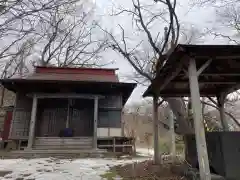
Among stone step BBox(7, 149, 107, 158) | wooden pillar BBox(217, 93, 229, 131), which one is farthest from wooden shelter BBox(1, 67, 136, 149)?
wooden pillar BBox(217, 93, 229, 131)

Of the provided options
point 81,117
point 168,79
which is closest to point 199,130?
point 168,79

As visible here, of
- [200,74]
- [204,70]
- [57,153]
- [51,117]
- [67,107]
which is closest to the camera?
[200,74]

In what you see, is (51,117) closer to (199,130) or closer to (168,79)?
(168,79)

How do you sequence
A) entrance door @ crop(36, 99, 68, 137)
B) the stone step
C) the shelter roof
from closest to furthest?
1. the shelter roof
2. the stone step
3. entrance door @ crop(36, 99, 68, 137)

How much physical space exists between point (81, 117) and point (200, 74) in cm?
871

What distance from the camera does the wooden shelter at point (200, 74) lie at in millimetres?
3286

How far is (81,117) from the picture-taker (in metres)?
11.7

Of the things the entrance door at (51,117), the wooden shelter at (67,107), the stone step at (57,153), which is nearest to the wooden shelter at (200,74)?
the stone step at (57,153)

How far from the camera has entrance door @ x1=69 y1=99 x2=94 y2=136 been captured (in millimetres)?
11508

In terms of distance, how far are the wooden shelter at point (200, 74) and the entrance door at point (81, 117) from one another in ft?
21.1

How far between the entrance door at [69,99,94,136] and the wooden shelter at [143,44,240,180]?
644 centimetres

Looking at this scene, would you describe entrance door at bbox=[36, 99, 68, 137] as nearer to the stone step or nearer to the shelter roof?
the stone step

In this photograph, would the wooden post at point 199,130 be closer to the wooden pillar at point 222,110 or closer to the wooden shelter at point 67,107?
the wooden pillar at point 222,110

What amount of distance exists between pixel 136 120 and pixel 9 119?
21173 mm
